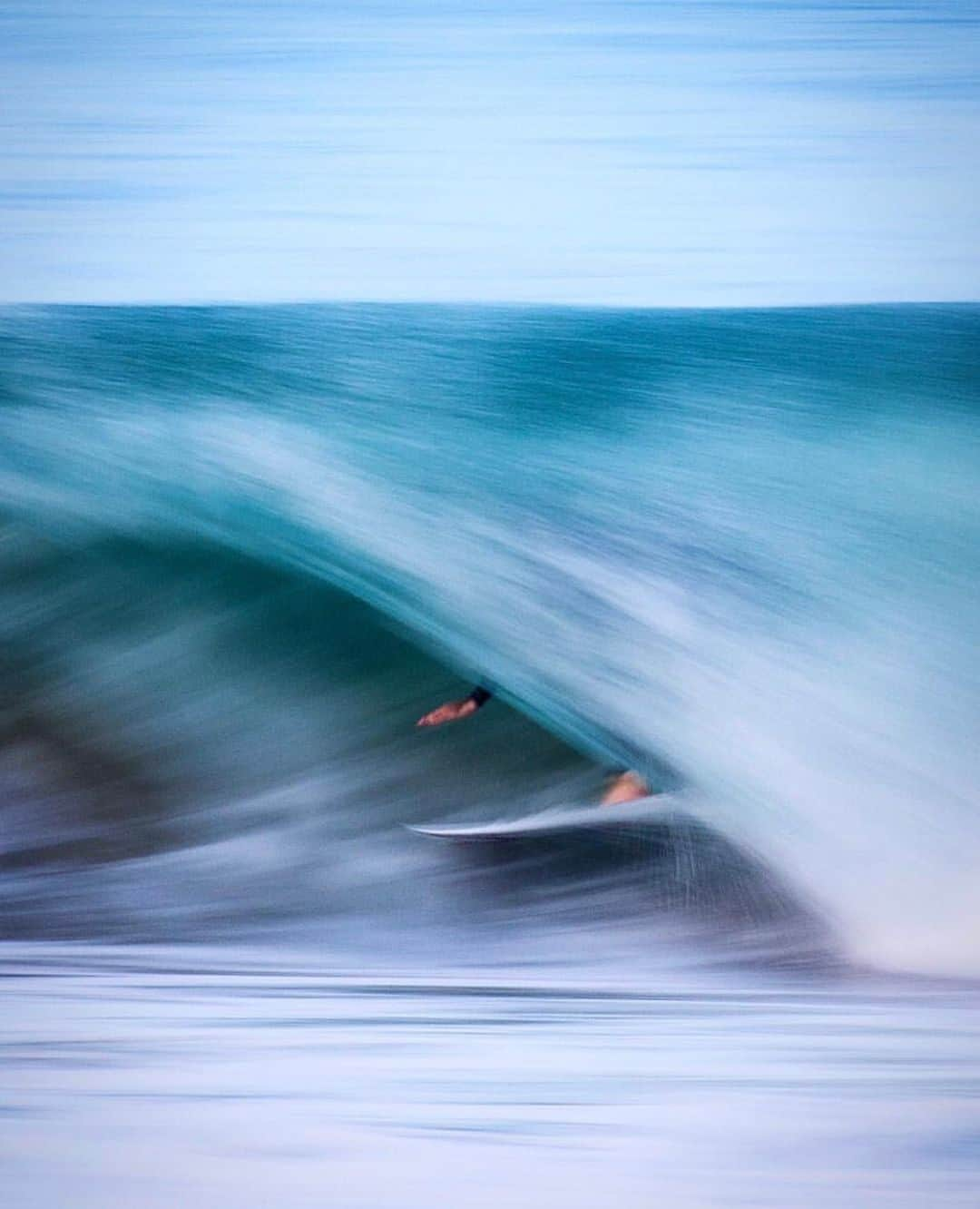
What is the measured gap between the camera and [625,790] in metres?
1.56

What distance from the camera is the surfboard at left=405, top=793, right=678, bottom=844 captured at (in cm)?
152

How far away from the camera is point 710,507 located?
1587 mm

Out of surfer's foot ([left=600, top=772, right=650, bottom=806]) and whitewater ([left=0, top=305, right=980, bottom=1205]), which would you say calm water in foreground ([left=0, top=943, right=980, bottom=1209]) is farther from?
surfer's foot ([left=600, top=772, right=650, bottom=806])

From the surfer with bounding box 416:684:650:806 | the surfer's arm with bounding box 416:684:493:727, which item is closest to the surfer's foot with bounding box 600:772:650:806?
the surfer with bounding box 416:684:650:806

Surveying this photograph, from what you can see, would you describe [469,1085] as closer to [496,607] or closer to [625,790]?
[625,790]

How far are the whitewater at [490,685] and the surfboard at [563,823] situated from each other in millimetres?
14

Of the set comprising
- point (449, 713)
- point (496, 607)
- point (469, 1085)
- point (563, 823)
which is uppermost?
point (496, 607)

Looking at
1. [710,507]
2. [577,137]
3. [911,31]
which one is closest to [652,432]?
[710,507]

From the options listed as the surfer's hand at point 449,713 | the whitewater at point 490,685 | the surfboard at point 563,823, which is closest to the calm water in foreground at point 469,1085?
the whitewater at point 490,685

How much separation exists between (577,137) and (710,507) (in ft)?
1.50

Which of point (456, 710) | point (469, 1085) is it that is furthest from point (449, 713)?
point (469, 1085)

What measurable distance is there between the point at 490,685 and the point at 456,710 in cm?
5

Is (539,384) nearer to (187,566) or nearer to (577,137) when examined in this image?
(577,137)

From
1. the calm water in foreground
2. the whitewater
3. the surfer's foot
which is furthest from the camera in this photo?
the surfer's foot
